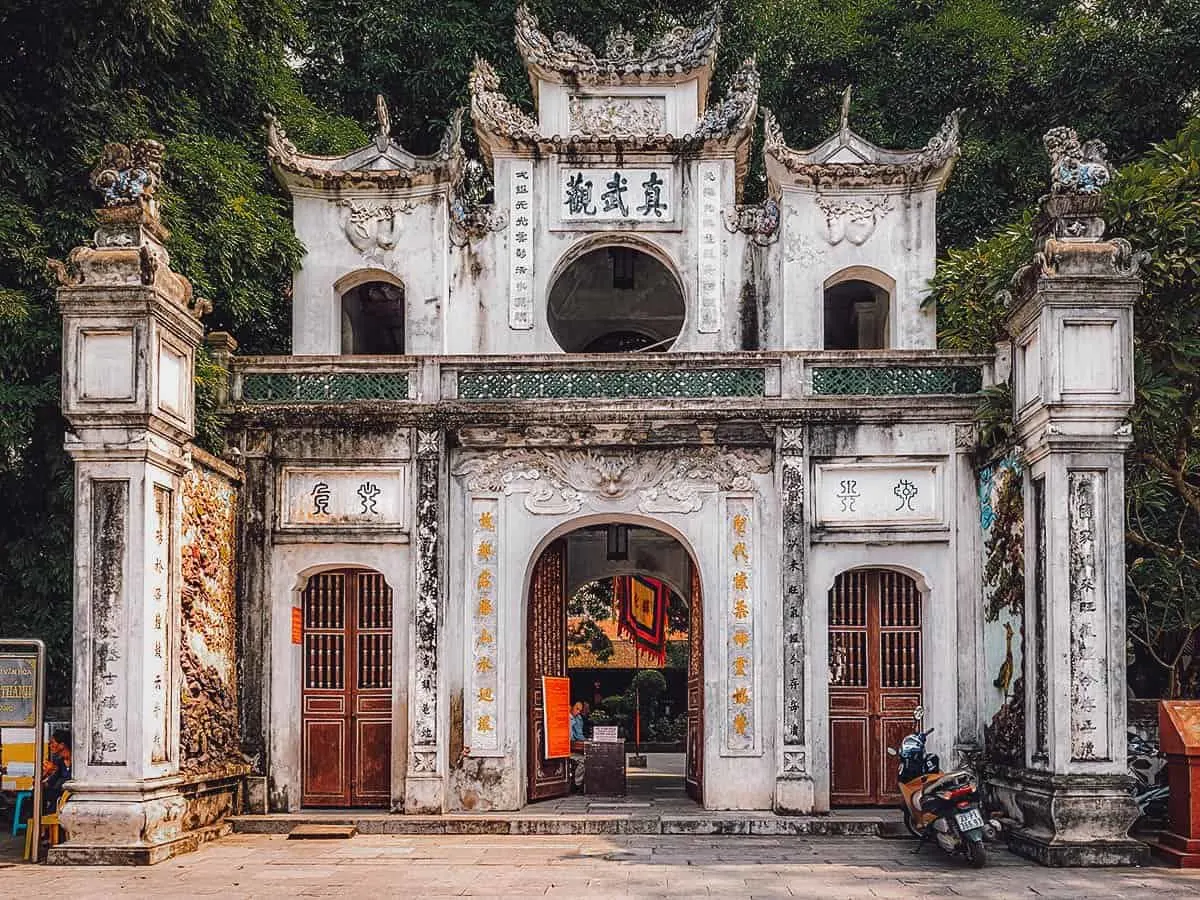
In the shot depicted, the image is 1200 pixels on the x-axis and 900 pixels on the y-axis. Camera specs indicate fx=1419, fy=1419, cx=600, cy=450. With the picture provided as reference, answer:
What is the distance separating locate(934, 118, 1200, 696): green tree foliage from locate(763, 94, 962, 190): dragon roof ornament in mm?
1107

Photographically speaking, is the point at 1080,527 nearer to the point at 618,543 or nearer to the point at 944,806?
the point at 944,806

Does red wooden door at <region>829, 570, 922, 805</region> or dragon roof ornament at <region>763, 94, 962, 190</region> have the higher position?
→ dragon roof ornament at <region>763, 94, 962, 190</region>

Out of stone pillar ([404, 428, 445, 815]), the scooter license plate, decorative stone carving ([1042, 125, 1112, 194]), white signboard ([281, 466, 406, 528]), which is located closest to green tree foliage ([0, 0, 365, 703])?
white signboard ([281, 466, 406, 528])

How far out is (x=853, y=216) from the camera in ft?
54.1

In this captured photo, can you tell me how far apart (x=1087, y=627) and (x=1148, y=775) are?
9.35 feet

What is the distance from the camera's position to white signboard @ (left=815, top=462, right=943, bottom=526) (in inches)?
550

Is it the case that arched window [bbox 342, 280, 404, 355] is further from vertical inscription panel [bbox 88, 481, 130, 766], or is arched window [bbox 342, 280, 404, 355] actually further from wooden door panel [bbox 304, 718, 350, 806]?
vertical inscription panel [bbox 88, 481, 130, 766]

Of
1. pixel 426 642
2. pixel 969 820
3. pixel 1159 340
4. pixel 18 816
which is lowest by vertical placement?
pixel 18 816

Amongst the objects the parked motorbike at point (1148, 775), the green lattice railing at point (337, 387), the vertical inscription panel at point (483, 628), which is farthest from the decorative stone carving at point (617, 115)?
the parked motorbike at point (1148, 775)

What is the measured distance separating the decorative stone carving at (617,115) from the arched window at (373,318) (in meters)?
2.85

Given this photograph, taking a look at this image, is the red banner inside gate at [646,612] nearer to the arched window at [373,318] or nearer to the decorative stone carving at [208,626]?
the arched window at [373,318]

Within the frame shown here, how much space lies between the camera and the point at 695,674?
583 inches

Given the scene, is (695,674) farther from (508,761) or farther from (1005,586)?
(1005,586)

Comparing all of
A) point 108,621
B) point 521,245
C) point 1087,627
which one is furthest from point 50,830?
point 1087,627
